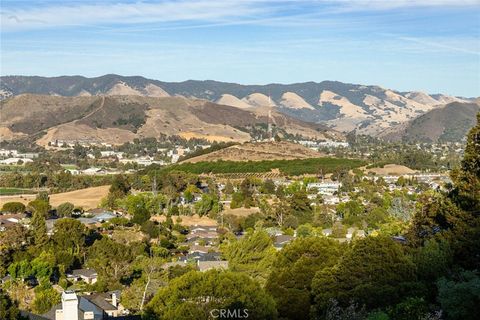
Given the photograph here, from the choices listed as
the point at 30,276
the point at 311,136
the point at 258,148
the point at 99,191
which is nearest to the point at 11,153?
the point at 258,148

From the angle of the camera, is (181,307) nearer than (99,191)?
Yes

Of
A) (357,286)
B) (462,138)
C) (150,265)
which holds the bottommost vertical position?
(462,138)

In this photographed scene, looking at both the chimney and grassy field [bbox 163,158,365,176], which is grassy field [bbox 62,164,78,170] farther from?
the chimney

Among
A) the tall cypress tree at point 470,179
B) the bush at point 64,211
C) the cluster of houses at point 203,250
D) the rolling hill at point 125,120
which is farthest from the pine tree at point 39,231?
the rolling hill at point 125,120

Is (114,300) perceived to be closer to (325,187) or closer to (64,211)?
(64,211)

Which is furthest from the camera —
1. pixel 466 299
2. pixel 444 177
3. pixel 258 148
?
pixel 258 148

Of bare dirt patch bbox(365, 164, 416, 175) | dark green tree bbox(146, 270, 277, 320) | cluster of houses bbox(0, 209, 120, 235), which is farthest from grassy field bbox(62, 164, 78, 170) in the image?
dark green tree bbox(146, 270, 277, 320)

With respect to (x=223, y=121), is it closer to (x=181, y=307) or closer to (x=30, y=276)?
(x=30, y=276)

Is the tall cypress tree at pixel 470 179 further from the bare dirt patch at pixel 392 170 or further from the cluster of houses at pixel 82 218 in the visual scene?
the bare dirt patch at pixel 392 170
